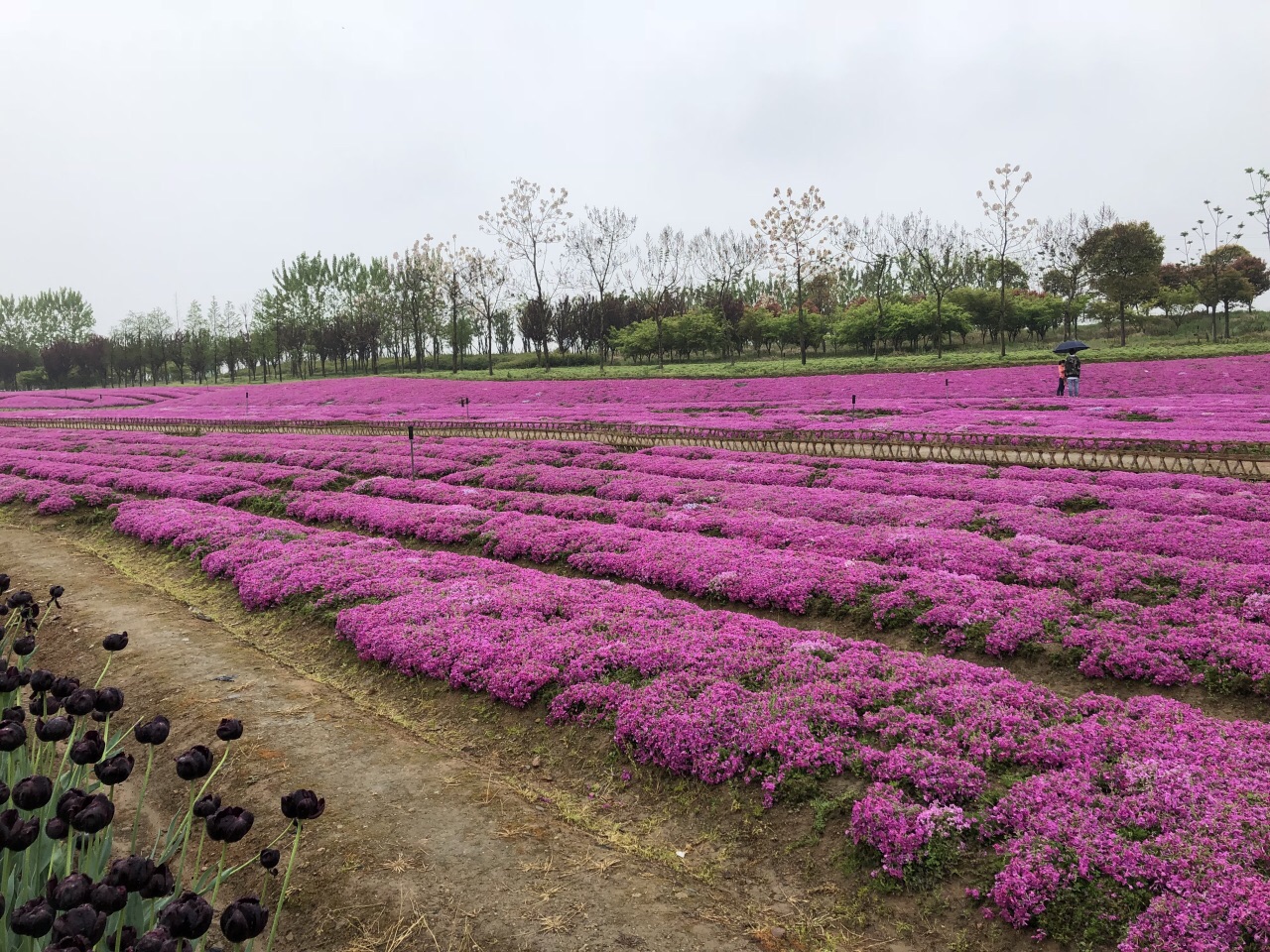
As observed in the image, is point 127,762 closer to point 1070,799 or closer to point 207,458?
point 1070,799

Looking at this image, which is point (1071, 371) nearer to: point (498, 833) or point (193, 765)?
point (498, 833)

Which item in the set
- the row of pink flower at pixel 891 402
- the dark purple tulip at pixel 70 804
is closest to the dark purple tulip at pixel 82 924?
the dark purple tulip at pixel 70 804

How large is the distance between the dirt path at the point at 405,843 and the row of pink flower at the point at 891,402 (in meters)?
20.4

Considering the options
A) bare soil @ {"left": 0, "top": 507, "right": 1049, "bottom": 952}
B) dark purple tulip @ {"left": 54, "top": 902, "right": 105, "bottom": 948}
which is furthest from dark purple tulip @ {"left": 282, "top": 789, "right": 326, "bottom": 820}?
bare soil @ {"left": 0, "top": 507, "right": 1049, "bottom": 952}

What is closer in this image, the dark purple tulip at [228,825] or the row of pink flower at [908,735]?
the dark purple tulip at [228,825]

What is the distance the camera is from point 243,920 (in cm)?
260

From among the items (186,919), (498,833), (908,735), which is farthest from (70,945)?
(908,735)

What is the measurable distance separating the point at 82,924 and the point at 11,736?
1866 mm

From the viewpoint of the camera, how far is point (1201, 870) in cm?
472

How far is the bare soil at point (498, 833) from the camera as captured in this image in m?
4.84

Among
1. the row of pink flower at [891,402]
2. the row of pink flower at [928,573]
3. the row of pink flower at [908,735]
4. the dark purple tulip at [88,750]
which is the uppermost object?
the row of pink flower at [891,402]

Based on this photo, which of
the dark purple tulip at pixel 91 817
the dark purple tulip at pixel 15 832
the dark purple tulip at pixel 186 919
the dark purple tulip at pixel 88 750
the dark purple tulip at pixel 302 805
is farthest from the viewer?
the dark purple tulip at pixel 88 750

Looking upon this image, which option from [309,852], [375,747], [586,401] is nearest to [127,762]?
[309,852]

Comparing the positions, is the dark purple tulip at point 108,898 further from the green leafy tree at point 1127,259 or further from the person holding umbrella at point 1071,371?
the green leafy tree at point 1127,259
